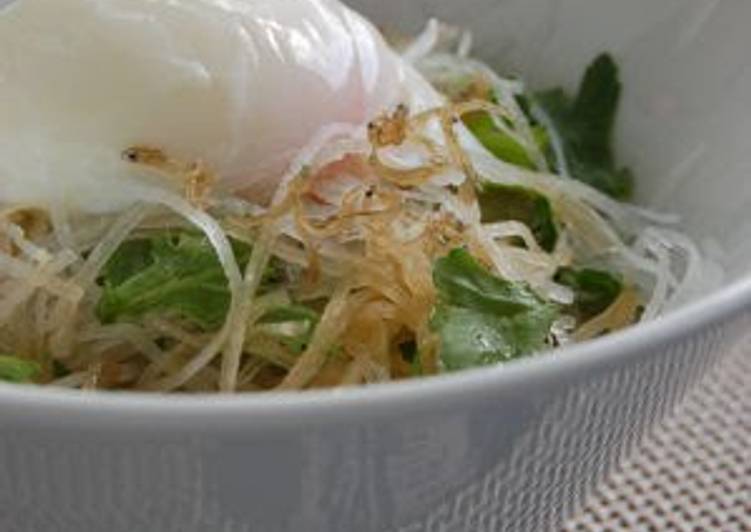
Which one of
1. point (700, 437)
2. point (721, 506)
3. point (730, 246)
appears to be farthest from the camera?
point (700, 437)

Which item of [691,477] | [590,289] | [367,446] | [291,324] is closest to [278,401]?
[367,446]

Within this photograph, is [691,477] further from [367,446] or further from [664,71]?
[367,446]

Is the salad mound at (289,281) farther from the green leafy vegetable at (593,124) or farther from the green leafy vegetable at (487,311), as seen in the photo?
the green leafy vegetable at (593,124)

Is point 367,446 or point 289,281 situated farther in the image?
point 289,281

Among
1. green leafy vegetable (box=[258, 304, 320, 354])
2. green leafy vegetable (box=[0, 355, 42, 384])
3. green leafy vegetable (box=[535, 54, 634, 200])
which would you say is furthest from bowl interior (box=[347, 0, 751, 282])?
green leafy vegetable (box=[0, 355, 42, 384])

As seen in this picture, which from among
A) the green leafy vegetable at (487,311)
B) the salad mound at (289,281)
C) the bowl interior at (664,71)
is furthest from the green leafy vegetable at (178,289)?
the bowl interior at (664,71)

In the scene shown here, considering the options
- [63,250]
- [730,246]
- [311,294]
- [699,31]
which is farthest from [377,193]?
[699,31]

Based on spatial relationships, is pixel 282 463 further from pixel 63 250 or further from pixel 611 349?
pixel 63 250
